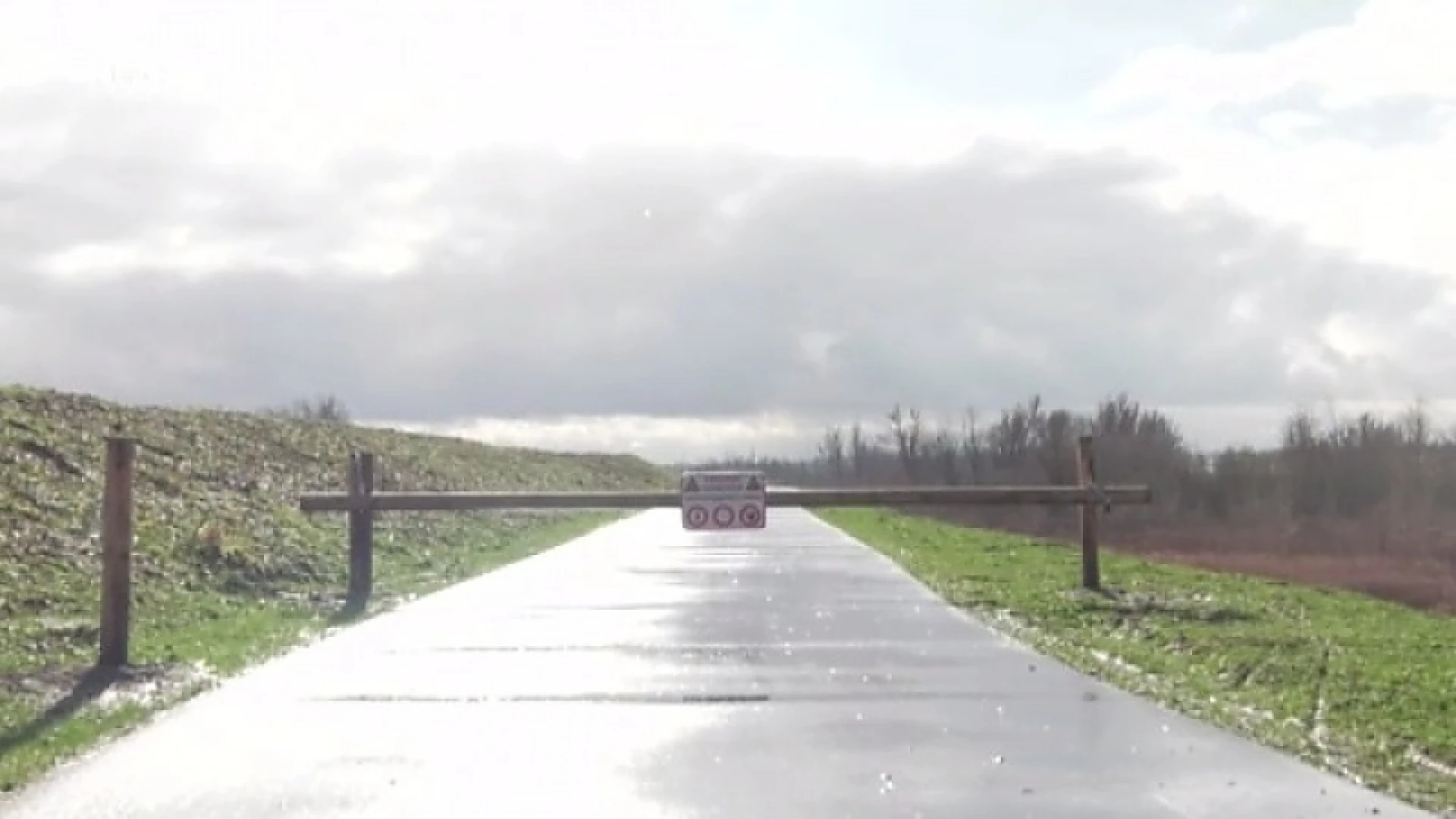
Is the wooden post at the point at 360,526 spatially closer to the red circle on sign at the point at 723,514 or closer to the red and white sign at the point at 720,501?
the red and white sign at the point at 720,501

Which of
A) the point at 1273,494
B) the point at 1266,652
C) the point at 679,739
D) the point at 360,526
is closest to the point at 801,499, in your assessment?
the point at 360,526

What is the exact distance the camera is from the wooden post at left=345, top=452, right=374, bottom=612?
65.9ft

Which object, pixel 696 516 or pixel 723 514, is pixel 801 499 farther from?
pixel 696 516

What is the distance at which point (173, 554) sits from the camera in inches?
794

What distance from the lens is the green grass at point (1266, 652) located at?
966 centimetres

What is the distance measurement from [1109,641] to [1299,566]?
80.1ft

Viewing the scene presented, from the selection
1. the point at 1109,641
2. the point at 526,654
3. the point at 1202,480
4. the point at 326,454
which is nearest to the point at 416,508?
the point at 526,654

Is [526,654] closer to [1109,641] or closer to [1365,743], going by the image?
[1109,641]

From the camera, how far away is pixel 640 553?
2989 cm

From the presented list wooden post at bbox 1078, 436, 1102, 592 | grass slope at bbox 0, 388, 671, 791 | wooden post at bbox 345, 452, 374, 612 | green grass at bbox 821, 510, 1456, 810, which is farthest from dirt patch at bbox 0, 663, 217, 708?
wooden post at bbox 1078, 436, 1102, 592

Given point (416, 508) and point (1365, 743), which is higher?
point (416, 508)

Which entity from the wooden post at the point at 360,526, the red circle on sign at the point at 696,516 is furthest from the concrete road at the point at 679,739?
the wooden post at the point at 360,526

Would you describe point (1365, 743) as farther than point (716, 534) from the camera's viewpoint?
No

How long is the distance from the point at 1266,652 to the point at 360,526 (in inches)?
418
